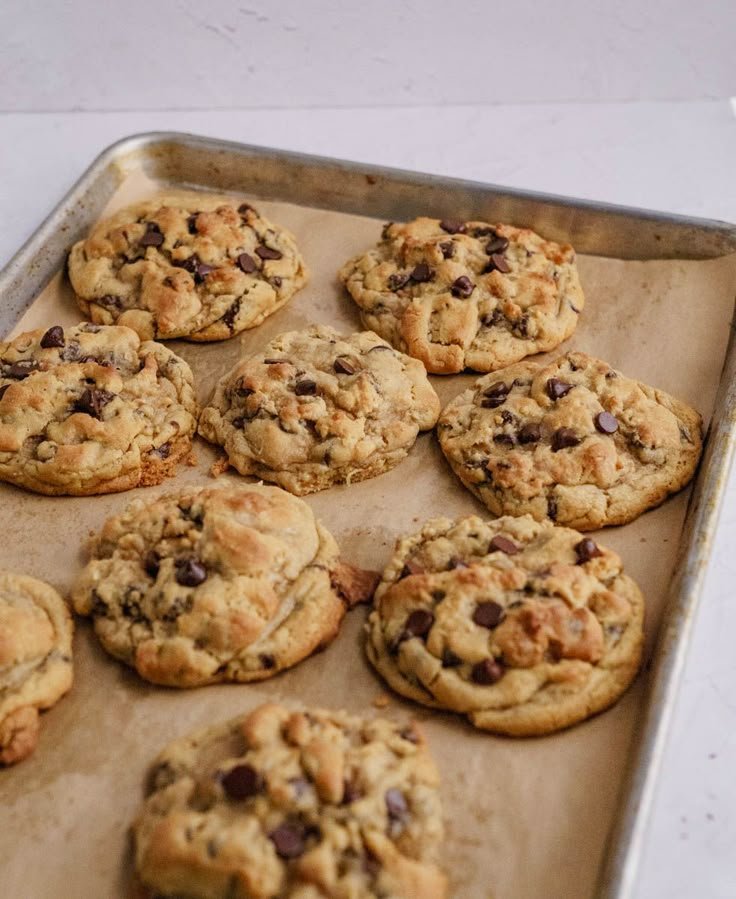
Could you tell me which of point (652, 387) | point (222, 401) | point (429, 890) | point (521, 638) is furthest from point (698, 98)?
point (429, 890)

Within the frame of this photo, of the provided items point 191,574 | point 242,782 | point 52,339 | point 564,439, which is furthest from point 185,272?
point 242,782

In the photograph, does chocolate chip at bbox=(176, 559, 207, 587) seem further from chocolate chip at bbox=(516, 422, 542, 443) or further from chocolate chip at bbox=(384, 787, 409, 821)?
chocolate chip at bbox=(516, 422, 542, 443)

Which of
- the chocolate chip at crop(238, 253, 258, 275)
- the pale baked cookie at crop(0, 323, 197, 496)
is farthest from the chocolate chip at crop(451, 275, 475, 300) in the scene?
the pale baked cookie at crop(0, 323, 197, 496)

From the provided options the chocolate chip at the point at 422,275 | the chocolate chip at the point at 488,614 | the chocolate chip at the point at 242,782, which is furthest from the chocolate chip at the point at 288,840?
the chocolate chip at the point at 422,275

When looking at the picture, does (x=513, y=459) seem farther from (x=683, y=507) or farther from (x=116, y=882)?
(x=116, y=882)

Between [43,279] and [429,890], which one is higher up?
[43,279]

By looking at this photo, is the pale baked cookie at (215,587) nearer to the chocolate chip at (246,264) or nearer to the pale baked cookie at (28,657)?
the pale baked cookie at (28,657)

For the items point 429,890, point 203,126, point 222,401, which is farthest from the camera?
point 203,126

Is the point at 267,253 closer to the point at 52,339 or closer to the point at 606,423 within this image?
the point at 52,339
